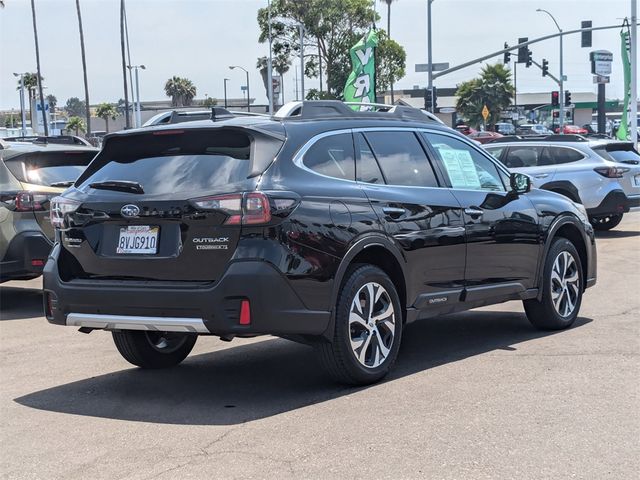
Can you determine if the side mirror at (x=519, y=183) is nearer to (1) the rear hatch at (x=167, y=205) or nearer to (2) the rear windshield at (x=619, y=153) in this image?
(1) the rear hatch at (x=167, y=205)

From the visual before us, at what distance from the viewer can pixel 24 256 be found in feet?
30.2

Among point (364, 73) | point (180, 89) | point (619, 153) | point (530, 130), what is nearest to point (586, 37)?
point (364, 73)

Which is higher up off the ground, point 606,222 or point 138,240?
point 138,240

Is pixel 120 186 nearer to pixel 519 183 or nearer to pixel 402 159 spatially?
pixel 402 159

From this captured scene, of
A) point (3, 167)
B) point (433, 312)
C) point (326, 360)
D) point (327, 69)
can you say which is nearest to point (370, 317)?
point (326, 360)

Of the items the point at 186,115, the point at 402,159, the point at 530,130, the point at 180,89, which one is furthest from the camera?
the point at 180,89

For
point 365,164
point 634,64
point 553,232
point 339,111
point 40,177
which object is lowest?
point 553,232

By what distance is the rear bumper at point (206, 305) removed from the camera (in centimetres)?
525

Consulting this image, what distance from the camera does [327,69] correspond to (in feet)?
213

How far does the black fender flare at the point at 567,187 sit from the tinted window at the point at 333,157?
10233 millimetres

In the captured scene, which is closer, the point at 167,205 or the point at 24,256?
the point at 167,205

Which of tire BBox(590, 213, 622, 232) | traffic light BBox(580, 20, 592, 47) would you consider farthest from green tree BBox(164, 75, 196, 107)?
tire BBox(590, 213, 622, 232)

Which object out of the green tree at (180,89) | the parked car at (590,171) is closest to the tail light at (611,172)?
the parked car at (590,171)

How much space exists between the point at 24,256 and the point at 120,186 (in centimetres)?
388
